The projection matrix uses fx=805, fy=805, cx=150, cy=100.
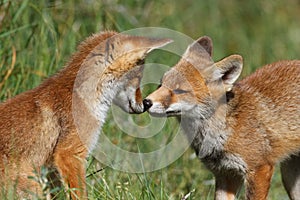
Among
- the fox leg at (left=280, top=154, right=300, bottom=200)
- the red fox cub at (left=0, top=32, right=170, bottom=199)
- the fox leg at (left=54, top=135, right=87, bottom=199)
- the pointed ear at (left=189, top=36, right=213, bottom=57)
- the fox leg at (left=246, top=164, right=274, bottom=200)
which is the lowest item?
the fox leg at (left=280, top=154, right=300, bottom=200)

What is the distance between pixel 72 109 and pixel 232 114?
166cm

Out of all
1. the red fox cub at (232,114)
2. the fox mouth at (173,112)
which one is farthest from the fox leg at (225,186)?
the fox mouth at (173,112)

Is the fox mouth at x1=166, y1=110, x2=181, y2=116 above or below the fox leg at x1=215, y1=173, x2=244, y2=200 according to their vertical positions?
above

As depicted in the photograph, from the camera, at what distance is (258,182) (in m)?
8.01

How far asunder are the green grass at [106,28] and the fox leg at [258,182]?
0.46 meters

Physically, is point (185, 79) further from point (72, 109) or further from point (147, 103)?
point (72, 109)

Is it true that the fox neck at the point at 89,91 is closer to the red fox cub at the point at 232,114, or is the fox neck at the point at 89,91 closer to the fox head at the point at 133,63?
the fox head at the point at 133,63

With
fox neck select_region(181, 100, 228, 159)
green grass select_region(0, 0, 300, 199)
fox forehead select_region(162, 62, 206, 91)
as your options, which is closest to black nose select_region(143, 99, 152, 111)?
fox forehead select_region(162, 62, 206, 91)

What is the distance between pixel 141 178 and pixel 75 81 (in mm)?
1276

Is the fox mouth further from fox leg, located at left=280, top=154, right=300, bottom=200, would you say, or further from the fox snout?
fox leg, located at left=280, top=154, right=300, bottom=200

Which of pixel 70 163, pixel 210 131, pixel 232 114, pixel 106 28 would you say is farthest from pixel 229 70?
pixel 106 28

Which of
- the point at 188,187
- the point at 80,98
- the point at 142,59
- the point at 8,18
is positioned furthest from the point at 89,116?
the point at 8,18

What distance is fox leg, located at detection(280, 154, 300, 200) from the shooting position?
8.76m

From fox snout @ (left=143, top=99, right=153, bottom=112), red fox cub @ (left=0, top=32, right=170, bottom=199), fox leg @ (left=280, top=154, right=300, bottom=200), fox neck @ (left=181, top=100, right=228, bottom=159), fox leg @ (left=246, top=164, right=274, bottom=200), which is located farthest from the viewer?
fox leg @ (left=280, top=154, right=300, bottom=200)
